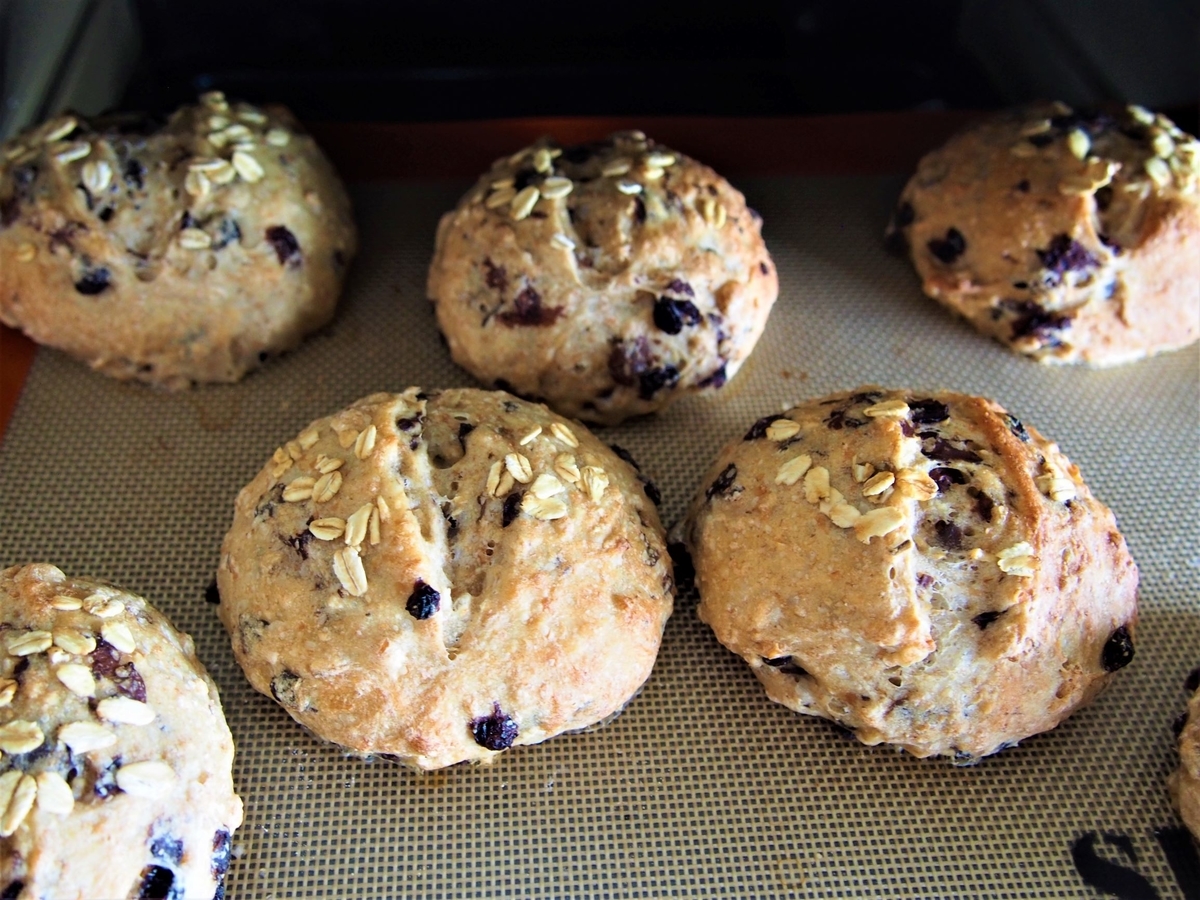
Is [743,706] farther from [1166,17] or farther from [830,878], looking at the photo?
[1166,17]

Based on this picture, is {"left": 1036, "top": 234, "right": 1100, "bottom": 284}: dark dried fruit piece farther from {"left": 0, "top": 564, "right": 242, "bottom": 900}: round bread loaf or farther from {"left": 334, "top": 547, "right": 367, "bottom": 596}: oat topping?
{"left": 0, "top": 564, "right": 242, "bottom": 900}: round bread loaf

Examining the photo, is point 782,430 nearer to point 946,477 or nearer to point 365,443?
point 946,477

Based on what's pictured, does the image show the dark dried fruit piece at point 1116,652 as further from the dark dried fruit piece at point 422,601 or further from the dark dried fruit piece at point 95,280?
the dark dried fruit piece at point 95,280

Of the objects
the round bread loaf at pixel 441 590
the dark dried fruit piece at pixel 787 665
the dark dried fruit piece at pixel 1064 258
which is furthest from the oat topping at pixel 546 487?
the dark dried fruit piece at pixel 1064 258

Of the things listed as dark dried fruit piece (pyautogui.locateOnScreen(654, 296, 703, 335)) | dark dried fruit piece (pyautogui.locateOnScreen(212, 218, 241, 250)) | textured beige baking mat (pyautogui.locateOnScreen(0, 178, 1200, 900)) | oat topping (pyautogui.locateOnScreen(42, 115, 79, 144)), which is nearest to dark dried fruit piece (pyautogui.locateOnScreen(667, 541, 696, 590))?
textured beige baking mat (pyautogui.locateOnScreen(0, 178, 1200, 900))

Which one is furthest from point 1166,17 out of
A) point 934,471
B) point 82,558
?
point 82,558

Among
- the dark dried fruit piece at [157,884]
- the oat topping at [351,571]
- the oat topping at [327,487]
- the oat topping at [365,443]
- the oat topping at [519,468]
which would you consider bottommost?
the dark dried fruit piece at [157,884]
